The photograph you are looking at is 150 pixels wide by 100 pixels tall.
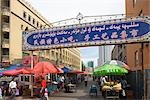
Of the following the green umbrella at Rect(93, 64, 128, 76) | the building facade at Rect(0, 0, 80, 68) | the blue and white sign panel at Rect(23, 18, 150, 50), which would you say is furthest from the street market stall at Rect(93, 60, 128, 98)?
the building facade at Rect(0, 0, 80, 68)

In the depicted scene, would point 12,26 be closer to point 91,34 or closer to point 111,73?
point 91,34

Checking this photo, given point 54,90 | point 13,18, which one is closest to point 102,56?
point 13,18

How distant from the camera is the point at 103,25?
24.3 metres

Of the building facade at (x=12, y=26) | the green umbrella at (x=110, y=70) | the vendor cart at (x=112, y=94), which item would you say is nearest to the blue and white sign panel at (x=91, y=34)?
the green umbrella at (x=110, y=70)

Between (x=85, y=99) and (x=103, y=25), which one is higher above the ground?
(x=103, y=25)

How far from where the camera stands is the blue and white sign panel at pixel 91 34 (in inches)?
909

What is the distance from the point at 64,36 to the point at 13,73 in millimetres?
5150

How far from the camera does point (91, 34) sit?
24891 millimetres

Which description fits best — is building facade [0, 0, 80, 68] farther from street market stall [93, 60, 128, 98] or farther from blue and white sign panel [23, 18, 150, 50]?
street market stall [93, 60, 128, 98]

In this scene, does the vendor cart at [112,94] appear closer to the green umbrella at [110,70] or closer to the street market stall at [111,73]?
the street market stall at [111,73]

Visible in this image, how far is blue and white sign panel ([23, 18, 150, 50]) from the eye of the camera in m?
23.1

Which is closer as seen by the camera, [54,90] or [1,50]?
[54,90]

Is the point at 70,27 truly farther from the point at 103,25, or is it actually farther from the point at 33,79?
the point at 33,79

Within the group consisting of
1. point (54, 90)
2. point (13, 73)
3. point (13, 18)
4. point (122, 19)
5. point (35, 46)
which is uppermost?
point (13, 18)
